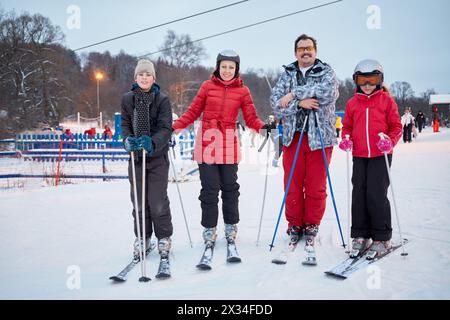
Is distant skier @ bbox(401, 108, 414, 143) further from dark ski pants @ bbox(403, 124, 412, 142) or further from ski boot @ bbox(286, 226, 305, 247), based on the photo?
ski boot @ bbox(286, 226, 305, 247)

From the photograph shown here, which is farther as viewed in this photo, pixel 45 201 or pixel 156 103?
pixel 45 201

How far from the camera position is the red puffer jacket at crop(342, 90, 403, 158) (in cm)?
313

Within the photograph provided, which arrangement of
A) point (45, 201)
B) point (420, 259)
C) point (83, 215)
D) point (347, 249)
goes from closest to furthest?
point (420, 259) < point (347, 249) < point (83, 215) < point (45, 201)

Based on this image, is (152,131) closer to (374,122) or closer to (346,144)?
(346,144)

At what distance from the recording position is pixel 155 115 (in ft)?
10.6

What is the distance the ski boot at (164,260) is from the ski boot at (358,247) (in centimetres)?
156

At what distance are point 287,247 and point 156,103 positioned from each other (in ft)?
5.95

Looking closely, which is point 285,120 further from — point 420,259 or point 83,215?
point 83,215

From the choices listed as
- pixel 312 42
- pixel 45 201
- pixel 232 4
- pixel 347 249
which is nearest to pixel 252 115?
pixel 312 42

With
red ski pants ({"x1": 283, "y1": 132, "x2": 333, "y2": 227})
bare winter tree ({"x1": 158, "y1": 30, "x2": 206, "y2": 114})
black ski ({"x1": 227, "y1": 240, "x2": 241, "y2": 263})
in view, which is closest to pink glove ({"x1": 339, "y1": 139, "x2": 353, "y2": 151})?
red ski pants ({"x1": 283, "y1": 132, "x2": 333, "y2": 227})

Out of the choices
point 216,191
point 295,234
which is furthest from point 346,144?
point 216,191

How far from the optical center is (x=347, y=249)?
3.35 metres

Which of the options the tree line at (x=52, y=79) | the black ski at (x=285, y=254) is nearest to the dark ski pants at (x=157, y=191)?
the black ski at (x=285, y=254)

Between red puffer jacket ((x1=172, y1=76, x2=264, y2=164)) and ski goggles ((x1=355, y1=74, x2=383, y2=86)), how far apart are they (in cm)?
97
